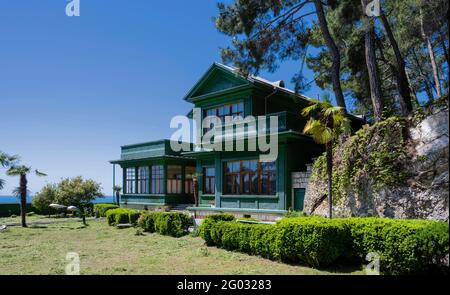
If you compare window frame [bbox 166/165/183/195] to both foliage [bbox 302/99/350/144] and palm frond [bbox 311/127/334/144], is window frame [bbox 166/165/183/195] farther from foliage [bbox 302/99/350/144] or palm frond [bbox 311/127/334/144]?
palm frond [bbox 311/127/334/144]

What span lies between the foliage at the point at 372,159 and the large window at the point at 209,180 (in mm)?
10382

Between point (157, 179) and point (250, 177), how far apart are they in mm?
10266

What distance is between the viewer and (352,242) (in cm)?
974

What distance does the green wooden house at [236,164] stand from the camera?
1792cm

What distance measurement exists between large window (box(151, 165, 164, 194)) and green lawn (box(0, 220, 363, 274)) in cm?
938

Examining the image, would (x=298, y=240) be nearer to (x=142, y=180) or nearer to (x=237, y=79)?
(x=237, y=79)

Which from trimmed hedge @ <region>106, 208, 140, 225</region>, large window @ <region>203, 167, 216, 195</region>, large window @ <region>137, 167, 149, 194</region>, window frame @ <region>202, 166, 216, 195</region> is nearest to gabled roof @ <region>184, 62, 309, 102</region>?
window frame @ <region>202, 166, 216, 195</region>

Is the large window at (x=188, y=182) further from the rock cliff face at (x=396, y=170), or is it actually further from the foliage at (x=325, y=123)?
the foliage at (x=325, y=123)

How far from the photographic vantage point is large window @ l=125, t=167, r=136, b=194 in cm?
2964

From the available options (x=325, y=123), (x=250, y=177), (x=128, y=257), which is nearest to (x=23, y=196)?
(x=128, y=257)

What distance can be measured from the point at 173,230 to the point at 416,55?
22.8 m

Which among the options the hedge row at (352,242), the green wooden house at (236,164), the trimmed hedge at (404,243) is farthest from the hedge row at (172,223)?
the trimmed hedge at (404,243)

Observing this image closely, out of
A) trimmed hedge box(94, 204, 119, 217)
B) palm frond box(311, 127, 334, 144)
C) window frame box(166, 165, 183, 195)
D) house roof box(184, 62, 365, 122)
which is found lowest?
trimmed hedge box(94, 204, 119, 217)
